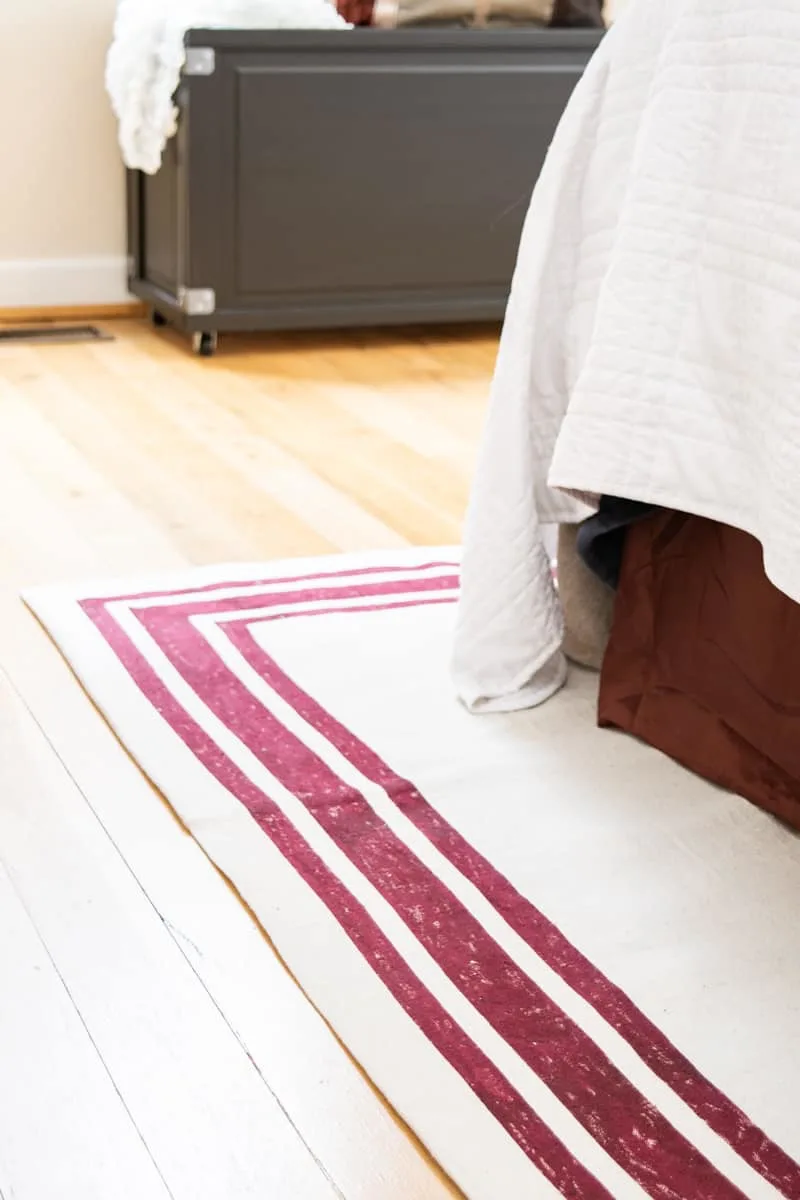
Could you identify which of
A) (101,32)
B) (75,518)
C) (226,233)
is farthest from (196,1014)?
(101,32)

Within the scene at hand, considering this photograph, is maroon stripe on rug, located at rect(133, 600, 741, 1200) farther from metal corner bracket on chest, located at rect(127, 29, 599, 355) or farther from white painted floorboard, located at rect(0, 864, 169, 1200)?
metal corner bracket on chest, located at rect(127, 29, 599, 355)

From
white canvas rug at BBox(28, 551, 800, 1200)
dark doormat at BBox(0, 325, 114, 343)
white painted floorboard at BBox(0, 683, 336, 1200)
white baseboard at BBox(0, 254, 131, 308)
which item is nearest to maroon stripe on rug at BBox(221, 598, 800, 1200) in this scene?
white canvas rug at BBox(28, 551, 800, 1200)

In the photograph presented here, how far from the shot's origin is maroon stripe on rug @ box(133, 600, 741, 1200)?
1075mm

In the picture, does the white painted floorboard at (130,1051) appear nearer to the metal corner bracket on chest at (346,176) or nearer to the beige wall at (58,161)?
the metal corner bracket on chest at (346,176)

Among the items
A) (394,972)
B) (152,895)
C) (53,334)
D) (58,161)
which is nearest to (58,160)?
(58,161)

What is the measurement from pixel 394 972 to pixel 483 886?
0.51 ft

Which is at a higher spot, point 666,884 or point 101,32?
point 101,32

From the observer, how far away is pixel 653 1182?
1.05 m

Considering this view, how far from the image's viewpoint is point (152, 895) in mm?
1367

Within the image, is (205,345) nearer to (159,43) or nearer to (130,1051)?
(159,43)

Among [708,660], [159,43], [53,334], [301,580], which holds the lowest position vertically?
[53,334]

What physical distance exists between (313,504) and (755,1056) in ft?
4.51

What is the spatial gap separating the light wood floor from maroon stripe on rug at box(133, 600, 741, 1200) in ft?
0.39

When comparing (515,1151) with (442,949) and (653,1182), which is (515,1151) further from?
(442,949)
